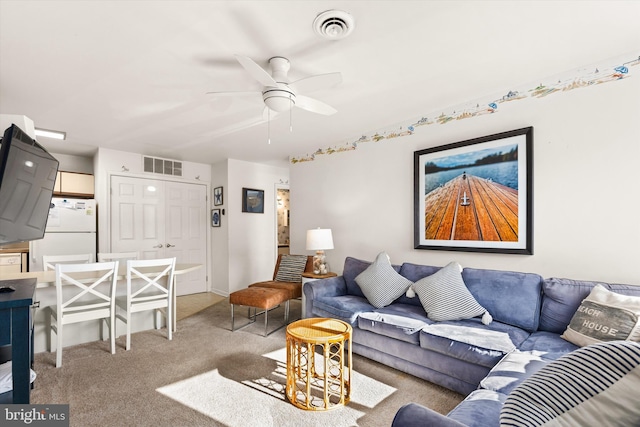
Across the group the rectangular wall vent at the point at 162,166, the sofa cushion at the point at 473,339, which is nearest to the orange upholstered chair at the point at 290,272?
the sofa cushion at the point at 473,339

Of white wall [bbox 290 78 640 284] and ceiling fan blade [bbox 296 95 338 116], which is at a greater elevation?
→ ceiling fan blade [bbox 296 95 338 116]

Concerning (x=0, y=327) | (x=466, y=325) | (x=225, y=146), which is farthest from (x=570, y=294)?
(x=225, y=146)

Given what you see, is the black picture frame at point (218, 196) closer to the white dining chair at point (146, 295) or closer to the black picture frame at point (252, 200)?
the black picture frame at point (252, 200)

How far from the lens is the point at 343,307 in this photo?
9.45 feet

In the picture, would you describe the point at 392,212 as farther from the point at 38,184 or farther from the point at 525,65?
the point at 38,184

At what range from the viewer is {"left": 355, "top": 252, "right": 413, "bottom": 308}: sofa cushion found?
290 centimetres

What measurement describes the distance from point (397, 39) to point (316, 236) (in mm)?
2318

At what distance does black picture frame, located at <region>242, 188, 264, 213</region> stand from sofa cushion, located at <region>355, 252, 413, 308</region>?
3.05 metres

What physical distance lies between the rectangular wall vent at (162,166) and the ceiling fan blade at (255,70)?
12.5 feet

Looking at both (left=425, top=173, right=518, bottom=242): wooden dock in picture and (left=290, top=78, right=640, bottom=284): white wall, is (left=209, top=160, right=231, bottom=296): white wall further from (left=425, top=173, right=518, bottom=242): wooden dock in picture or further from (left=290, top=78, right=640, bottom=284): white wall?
(left=425, top=173, right=518, bottom=242): wooden dock in picture

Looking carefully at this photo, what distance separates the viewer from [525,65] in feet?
7.73

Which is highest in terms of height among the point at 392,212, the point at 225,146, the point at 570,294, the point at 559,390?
the point at 225,146

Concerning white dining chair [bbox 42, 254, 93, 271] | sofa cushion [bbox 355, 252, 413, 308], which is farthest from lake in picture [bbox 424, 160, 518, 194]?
white dining chair [bbox 42, 254, 93, 271]

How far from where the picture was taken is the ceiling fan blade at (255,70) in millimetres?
1788
